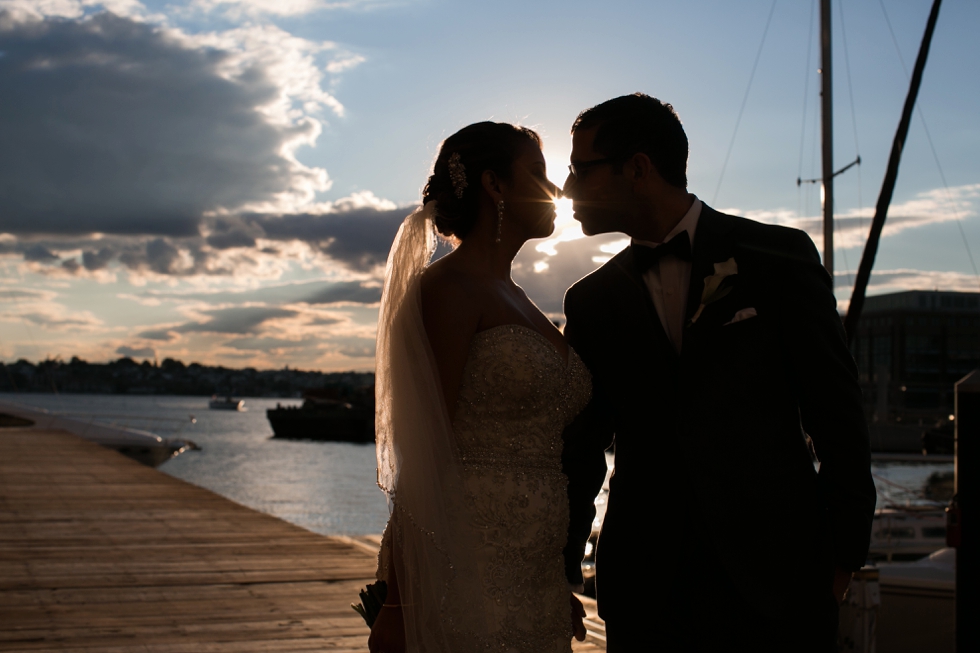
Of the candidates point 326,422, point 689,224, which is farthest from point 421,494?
point 326,422

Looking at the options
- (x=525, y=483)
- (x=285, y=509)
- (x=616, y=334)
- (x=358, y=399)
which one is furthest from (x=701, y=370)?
(x=358, y=399)

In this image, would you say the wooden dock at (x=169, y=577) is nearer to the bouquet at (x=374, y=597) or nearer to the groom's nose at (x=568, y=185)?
the bouquet at (x=374, y=597)

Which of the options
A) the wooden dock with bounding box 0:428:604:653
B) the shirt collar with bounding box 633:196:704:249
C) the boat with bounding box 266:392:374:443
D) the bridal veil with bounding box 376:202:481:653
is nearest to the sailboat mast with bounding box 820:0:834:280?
the wooden dock with bounding box 0:428:604:653

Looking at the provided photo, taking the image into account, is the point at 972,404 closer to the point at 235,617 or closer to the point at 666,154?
the point at 666,154

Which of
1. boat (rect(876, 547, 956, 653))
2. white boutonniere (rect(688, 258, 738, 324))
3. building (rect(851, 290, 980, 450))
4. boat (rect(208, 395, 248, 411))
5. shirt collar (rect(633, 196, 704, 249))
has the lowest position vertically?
boat (rect(208, 395, 248, 411))

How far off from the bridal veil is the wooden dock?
2.00 m

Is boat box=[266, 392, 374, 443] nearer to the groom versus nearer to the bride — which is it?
the bride

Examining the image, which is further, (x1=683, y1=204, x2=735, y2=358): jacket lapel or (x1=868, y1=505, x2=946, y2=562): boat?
(x1=868, y1=505, x2=946, y2=562): boat

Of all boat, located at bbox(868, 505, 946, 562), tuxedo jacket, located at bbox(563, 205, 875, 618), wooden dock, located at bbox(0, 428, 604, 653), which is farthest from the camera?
boat, located at bbox(868, 505, 946, 562)

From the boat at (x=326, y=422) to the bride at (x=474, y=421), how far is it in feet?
192

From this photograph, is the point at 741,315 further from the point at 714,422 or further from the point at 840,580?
Result: the point at 840,580

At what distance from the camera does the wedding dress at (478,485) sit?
2133 mm

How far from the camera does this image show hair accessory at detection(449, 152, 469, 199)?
7.81ft

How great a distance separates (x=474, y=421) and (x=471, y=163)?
0.74 meters
